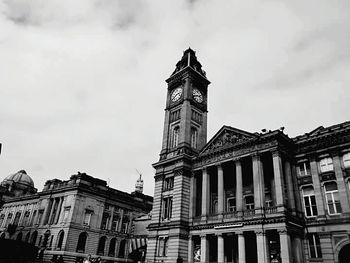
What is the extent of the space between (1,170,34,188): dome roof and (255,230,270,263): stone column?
86794 mm

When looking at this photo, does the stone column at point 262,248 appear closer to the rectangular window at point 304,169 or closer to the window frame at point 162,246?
the rectangular window at point 304,169

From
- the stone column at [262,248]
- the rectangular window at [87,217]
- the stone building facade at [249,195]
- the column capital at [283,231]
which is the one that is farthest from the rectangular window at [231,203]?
the rectangular window at [87,217]

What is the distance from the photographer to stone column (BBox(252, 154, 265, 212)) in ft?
109

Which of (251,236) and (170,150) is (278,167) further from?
(170,150)

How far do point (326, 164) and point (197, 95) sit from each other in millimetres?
24068

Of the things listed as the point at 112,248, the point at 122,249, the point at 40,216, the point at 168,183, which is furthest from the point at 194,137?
the point at 40,216

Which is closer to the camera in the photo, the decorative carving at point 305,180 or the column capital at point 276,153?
the column capital at point 276,153

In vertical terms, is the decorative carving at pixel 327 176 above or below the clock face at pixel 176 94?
below

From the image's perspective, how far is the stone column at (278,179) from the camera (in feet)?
104

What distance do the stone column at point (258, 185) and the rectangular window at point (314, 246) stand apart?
238 inches

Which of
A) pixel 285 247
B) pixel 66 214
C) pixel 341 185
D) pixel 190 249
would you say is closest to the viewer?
pixel 285 247

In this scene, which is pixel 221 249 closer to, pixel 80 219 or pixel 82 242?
pixel 80 219

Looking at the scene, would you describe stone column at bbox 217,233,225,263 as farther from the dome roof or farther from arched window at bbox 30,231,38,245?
the dome roof

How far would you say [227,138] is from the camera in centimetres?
4109
